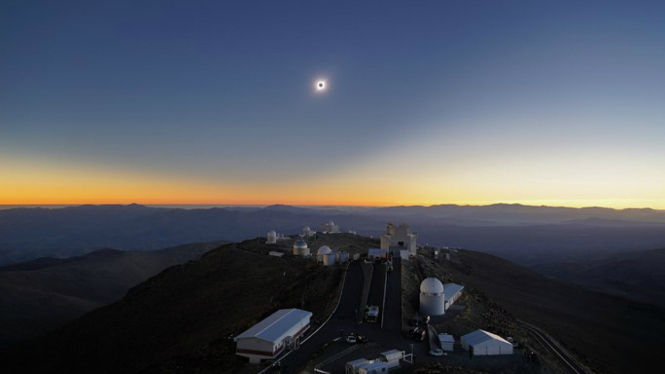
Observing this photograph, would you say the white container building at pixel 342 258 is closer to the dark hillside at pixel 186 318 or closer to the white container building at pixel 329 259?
the white container building at pixel 329 259

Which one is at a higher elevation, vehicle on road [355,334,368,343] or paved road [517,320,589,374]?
vehicle on road [355,334,368,343]

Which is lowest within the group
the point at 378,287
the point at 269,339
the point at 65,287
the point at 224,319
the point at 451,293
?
the point at 65,287

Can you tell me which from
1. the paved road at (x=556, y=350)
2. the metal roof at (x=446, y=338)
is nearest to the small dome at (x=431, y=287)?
the metal roof at (x=446, y=338)

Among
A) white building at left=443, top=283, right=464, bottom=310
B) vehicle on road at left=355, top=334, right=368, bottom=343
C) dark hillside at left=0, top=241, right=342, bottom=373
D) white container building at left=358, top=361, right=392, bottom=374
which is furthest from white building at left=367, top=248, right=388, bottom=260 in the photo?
white container building at left=358, top=361, right=392, bottom=374

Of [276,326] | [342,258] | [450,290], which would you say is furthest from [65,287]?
[450,290]

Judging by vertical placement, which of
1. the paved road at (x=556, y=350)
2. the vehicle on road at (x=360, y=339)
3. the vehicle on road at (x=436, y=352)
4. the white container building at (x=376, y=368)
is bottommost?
the paved road at (x=556, y=350)

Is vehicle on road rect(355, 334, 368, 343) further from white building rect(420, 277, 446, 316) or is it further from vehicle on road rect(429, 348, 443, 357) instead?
white building rect(420, 277, 446, 316)

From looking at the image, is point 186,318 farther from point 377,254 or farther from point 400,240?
point 400,240
